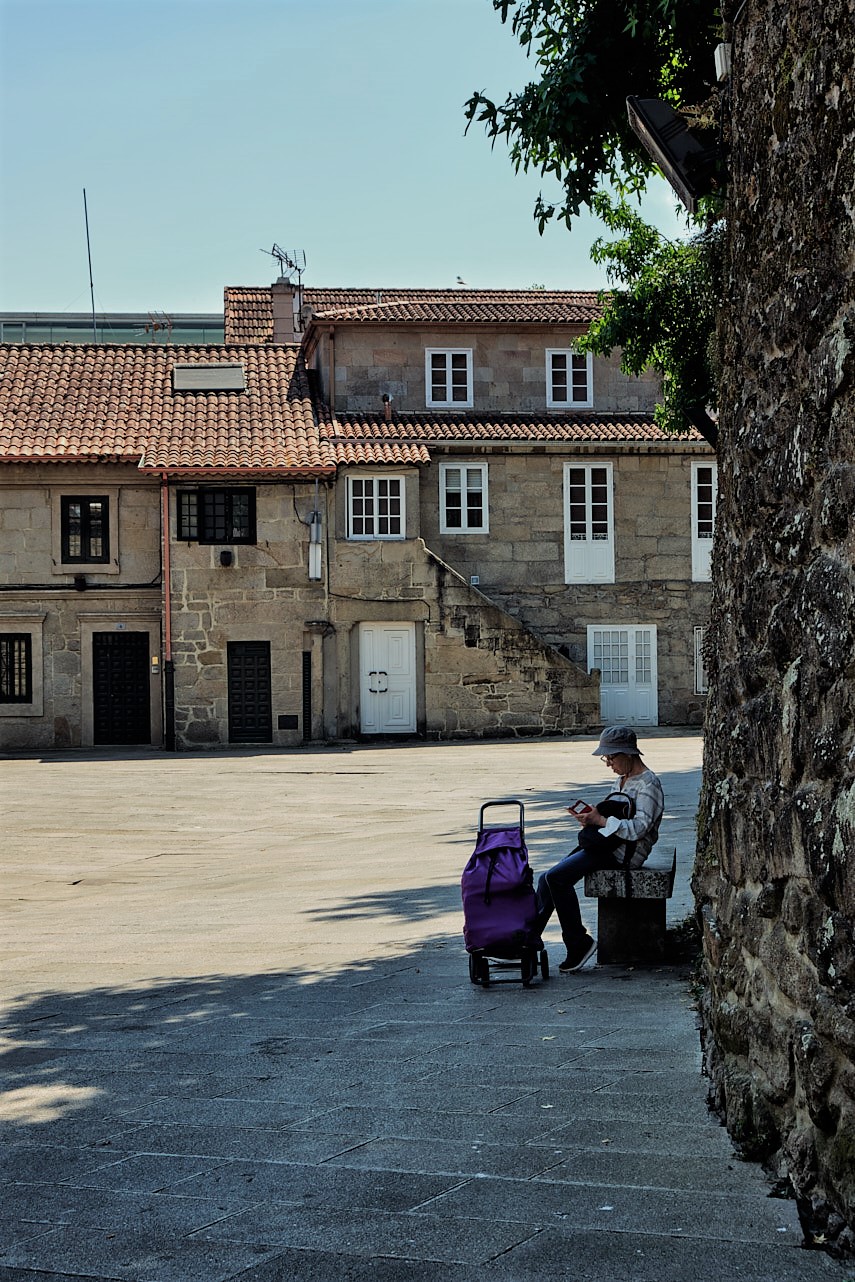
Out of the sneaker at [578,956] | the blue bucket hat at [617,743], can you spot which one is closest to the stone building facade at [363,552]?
the blue bucket hat at [617,743]

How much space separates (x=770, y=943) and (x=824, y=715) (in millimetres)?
863

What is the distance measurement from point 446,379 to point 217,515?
614cm

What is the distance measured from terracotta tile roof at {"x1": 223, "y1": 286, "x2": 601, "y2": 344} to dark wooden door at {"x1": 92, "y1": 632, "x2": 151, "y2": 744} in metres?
8.24

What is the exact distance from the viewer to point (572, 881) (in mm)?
8453

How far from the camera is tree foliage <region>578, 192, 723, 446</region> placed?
1689 cm

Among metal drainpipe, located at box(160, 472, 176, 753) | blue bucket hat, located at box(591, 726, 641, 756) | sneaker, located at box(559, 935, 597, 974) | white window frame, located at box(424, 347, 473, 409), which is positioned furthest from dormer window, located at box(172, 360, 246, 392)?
sneaker, located at box(559, 935, 597, 974)

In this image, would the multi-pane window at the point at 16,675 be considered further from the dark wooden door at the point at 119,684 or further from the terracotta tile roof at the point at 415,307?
the terracotta tile roof at the point at 415,307

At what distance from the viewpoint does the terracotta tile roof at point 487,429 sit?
32.7 meters

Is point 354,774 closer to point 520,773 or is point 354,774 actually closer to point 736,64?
point 520,773

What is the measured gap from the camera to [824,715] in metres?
4.21

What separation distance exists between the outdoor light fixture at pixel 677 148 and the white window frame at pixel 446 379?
27373 millimetres

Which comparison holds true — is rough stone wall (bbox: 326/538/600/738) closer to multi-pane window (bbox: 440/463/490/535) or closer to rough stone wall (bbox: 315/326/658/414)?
multi-pane window (bbox: 440/463/490/535)

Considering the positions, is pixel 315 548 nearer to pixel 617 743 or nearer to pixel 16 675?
pixel 16 675

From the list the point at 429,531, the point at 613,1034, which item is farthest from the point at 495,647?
the point at 613,1034
